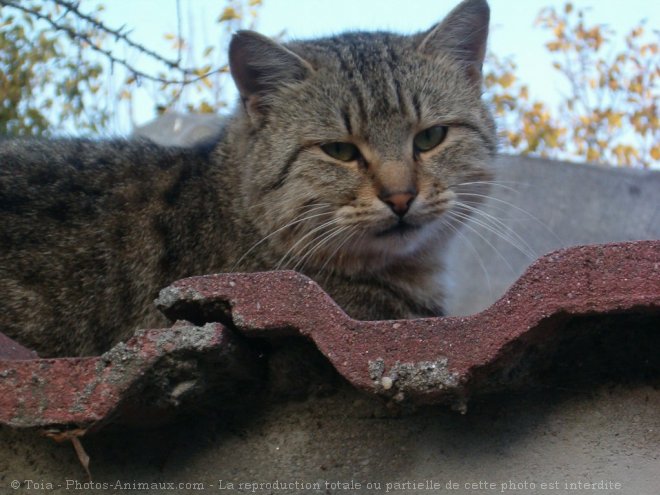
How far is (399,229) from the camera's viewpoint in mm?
2484

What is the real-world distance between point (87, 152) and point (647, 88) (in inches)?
254

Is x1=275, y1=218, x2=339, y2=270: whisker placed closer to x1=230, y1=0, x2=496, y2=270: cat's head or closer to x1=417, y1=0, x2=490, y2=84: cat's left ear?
x1=230, y1=0, x2=496, y2=270: cat's head

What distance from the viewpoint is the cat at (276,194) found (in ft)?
8.02

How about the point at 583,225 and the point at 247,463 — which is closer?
the point at 247,463

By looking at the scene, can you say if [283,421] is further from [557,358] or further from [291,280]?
[557,358]

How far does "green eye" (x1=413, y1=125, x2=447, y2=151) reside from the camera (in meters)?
2.68

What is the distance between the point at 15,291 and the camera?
2395 millimetres

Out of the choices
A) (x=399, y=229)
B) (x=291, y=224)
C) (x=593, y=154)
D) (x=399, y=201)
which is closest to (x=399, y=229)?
(x=399, y=229)

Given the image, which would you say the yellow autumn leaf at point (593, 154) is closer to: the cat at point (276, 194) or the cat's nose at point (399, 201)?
the cat at point (276, 194)

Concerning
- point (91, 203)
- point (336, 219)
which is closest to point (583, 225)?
point (336, 219)

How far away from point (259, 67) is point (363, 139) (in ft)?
1.68

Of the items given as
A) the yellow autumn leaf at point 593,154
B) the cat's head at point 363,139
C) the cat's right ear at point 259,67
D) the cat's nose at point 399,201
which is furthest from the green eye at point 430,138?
the yellow autumn leaf at point 593,154

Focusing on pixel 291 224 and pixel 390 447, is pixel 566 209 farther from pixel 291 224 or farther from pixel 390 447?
pixel 390 447

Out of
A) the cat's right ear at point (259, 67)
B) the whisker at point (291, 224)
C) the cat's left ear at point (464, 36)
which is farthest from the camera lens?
the cat's left ear at point (464, 36)
